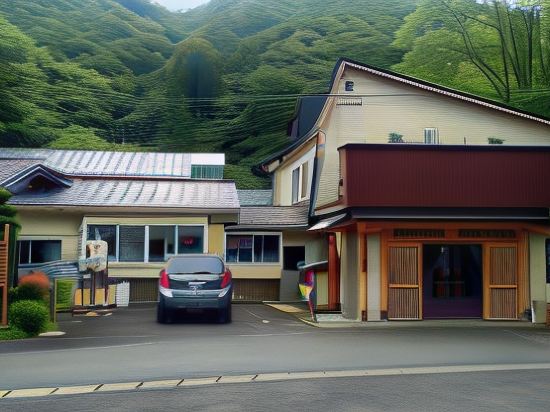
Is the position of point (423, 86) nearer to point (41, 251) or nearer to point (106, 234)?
point (106, 234)

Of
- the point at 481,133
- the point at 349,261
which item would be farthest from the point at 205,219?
the point at 481,133

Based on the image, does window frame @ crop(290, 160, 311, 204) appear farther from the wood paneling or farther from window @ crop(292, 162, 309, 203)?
the wood paneling

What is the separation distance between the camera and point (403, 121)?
943 inches

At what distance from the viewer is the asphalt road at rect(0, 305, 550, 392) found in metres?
10.6

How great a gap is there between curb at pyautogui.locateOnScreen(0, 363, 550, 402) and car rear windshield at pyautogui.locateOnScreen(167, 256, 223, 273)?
7351mm

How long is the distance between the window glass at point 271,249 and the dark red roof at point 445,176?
32.1 ft

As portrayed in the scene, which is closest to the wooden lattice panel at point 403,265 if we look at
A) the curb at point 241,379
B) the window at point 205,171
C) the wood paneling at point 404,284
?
the wood paneling at point 404,284

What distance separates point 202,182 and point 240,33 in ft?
183

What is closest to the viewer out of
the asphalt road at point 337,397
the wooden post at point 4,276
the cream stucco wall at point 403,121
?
the asphalt road at point 337,397

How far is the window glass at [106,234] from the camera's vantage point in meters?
24.8

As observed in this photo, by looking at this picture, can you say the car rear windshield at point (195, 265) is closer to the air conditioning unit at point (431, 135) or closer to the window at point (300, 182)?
the air conditioning unit at point (431, 135)

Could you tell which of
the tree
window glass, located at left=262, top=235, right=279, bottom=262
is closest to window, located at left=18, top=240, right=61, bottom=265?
window glass, located at left=262, top=235, right=279, bottom=262

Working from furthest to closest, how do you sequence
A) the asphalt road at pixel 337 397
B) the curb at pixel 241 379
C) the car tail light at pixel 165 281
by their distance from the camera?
the car tail light at pixel 165 281, the curb at pixel 241 379, the asphalt road at pixel 337 397

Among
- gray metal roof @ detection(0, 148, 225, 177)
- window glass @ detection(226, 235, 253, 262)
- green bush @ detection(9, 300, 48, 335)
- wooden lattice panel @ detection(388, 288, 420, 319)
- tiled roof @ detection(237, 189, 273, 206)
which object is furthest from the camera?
tiled roof @ detection(237, 189, 273, 206)
